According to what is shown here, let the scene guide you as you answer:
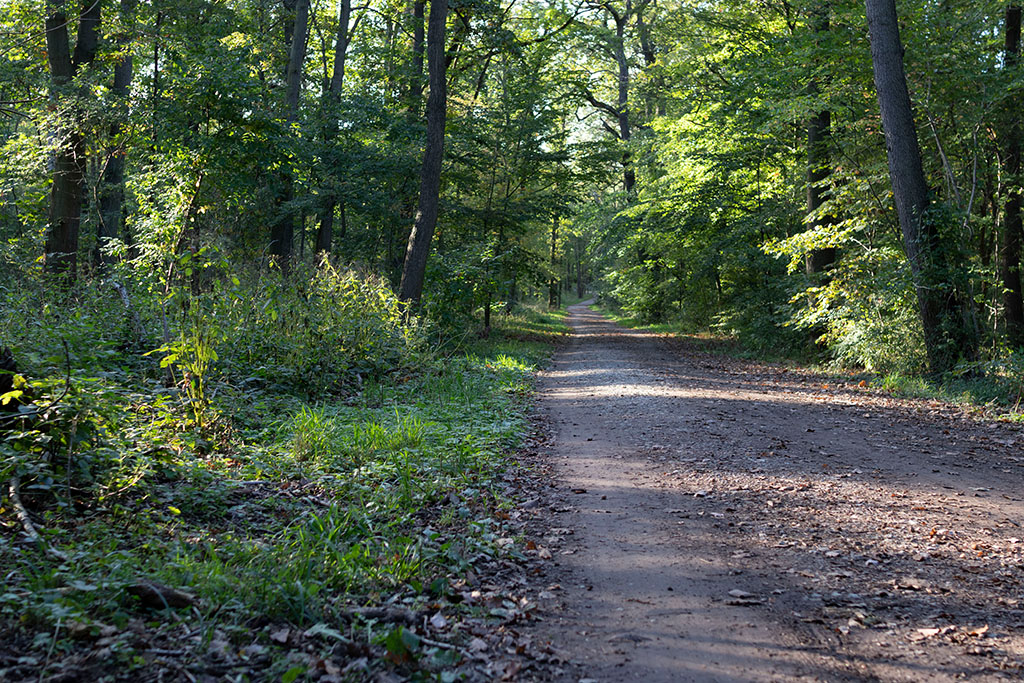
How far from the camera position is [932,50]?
11.8 m

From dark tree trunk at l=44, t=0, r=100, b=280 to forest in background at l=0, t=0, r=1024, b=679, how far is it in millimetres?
58

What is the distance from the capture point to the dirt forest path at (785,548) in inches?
124

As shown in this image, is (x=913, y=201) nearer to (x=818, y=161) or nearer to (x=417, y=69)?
(x=818, y=161)

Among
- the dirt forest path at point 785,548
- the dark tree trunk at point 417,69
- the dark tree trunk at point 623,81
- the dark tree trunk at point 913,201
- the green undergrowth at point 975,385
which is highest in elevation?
the dark tree trunk at point 623,81

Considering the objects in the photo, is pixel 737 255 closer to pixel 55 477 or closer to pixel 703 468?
pixel 703 468

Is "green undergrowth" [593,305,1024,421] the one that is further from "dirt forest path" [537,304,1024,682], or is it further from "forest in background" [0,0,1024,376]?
"dirt forest path" [537,304,1024,682]

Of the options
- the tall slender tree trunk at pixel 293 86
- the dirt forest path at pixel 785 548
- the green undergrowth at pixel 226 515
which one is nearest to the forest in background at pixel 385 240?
the green undergrowth at pixel 226 515

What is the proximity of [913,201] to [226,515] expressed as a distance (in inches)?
459

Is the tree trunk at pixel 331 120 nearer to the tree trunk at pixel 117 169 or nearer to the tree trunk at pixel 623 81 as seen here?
the tree trunk at pixel 117 169

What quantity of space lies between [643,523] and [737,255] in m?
15.4

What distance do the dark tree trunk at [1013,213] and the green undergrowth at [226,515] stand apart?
1070 cm

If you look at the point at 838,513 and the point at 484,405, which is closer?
the point at 838,513

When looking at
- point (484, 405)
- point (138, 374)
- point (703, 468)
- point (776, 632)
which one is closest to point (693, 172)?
point (484, 405)

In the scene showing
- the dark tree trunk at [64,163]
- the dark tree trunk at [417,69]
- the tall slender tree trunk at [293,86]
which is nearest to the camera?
the dark tree trunk at [64,163]
